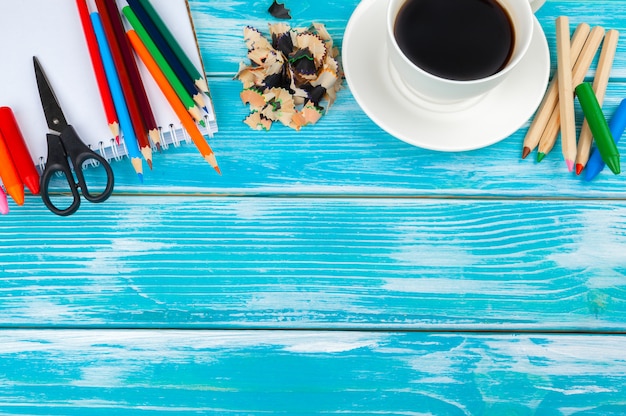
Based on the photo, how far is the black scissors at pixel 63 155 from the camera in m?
0.58

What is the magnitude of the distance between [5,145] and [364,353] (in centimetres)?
43

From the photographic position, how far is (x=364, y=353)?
2.04 ft

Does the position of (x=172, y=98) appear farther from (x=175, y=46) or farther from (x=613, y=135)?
(x=613, y=135)

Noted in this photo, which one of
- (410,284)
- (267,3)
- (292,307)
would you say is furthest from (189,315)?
(267,3)

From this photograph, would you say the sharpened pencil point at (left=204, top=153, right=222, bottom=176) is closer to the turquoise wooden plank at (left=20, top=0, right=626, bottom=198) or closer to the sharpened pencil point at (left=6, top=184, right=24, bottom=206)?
the turquoise wooden plank at (left=20, top=0, right=626, bottom=198)

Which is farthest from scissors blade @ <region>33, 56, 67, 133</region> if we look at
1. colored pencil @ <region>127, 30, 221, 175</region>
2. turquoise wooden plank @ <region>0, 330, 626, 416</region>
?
turquoise wooden plank @ <region>0, 330, 626, 416</region>

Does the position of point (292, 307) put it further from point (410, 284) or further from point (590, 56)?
point (590, 56)

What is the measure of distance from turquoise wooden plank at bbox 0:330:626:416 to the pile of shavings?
0.24m

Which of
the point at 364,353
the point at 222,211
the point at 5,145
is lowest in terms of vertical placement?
the point at 364,353

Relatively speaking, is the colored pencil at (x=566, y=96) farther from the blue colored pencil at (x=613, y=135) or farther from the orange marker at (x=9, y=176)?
the orange marker at (x=9, y=176)

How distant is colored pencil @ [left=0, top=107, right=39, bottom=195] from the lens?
58 cm

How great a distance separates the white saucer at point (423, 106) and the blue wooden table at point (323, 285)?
0.06 metres

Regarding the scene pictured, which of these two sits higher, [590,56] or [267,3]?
[267,3]

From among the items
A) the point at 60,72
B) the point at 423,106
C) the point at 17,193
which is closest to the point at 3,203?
the point at 17,193
